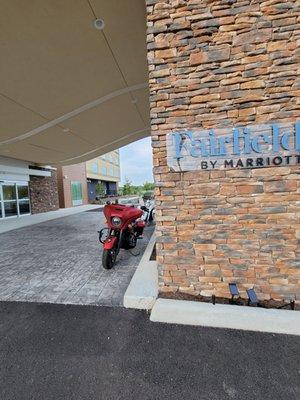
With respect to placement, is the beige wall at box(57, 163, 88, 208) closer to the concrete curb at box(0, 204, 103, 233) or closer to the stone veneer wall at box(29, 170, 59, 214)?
the stone veneer wall at box(29, 170, 59, 214)

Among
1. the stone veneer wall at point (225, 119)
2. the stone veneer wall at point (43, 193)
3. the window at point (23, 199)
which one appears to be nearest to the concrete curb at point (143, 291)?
the stone veneer wall at point (225, 119)

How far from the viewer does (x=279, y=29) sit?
8.32ft

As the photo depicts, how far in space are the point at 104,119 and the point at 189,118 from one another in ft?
20.1

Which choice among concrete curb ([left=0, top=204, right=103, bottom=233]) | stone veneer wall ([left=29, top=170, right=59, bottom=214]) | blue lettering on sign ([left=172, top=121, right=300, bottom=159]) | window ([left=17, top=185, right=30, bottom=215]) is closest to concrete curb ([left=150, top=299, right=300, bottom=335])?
blue lettering on sign ([left=172, top=121, right=300, bottom=159])

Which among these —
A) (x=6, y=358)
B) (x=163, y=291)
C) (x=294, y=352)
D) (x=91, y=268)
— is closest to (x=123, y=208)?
(x=91, y=268)

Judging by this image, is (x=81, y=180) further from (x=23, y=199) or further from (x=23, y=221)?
(x=23, y=221)

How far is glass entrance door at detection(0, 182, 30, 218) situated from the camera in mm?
12336

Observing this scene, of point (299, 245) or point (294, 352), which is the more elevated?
point (299, 245)

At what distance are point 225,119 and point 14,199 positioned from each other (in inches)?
532

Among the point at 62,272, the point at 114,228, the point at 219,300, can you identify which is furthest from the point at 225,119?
the point at 62,272

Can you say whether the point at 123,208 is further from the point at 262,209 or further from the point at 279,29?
the point at 279,29

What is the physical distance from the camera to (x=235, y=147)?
107 inches

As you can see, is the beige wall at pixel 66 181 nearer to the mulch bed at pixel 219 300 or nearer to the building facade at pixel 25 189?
the building facade at pixel 25 189

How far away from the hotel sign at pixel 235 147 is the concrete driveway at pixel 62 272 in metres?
2.11
